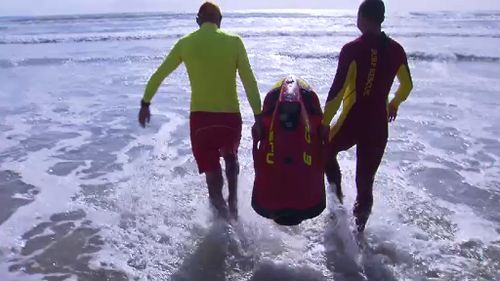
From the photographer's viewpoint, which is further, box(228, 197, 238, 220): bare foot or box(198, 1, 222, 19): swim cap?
box(228, 197, 238, 220): bare foot

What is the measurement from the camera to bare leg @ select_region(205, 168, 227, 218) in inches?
185

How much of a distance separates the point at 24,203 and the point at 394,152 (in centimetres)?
440

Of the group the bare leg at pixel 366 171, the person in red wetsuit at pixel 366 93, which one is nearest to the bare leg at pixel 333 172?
the person in red wetsuit at pixel 366 93

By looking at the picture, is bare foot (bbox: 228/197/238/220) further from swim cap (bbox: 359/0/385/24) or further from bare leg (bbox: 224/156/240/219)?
swim cap (bbox: 359/0/385/24)

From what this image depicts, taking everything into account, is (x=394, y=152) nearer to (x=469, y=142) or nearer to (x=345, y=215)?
(x=469, y=142)

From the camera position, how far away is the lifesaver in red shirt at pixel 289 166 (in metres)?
4.04

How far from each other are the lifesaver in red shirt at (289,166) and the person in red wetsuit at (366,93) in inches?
10.7

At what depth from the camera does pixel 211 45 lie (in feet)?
14.3

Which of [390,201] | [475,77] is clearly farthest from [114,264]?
[475,77]

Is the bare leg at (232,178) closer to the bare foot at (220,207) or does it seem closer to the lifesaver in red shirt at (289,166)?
the bare foot at (220,207)

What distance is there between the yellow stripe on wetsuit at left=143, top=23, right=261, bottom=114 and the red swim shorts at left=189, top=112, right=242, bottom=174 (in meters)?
0.06

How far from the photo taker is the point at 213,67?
4418mm

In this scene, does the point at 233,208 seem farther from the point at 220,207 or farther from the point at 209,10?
the point at 209,10

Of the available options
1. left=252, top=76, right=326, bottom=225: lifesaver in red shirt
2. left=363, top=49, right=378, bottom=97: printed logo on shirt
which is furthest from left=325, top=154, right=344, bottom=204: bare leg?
left=363, top=49, right=378, bottom=97: printed logo on shirt
